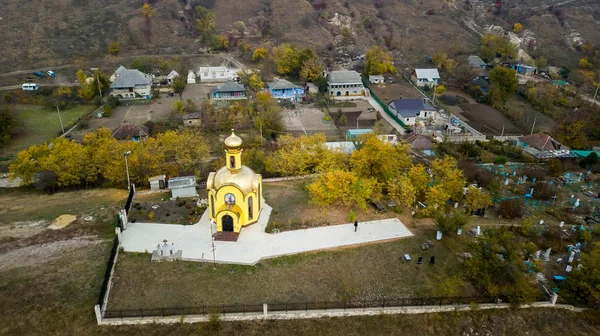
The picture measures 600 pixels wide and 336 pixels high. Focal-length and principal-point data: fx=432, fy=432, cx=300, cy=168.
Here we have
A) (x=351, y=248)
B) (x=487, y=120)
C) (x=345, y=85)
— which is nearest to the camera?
(x=351, y=248)

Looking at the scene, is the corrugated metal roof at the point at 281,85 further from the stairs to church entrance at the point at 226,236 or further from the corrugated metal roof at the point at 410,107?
the stairs to church entrance at the point at 226,236

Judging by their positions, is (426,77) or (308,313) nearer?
(308,313)

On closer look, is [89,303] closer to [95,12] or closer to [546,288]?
[546,288]

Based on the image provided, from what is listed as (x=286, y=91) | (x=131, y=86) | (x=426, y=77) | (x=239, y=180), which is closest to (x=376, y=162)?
(x=239, y=180)

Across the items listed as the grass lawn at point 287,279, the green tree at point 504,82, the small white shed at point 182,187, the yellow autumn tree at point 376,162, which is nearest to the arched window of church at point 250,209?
the grass lawn at point 287,279

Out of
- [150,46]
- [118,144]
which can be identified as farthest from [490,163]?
[150,46]

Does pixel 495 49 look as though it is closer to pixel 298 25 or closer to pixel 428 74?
pixel 428 74
